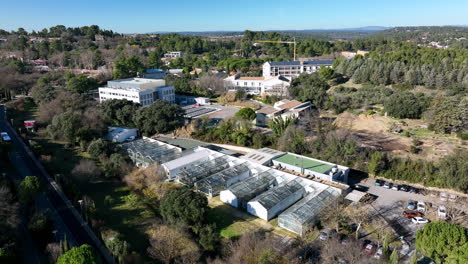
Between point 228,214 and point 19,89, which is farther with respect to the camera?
point 19,89

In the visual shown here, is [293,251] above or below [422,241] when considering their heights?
below

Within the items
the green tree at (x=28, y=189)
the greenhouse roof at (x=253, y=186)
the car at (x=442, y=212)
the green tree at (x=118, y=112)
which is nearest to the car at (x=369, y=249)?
the car at (x=442, y=212)

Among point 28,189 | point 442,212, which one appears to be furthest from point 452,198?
point 28,189

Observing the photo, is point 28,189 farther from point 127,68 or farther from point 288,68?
point 288,68

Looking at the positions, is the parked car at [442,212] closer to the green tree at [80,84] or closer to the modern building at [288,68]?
the modern building at [288,68]

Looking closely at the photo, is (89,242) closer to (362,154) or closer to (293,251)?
(293,251)

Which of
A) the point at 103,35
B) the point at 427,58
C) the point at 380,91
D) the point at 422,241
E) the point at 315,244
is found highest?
the point at 103,35

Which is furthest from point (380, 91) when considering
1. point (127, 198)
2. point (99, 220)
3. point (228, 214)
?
point (99, 220)
